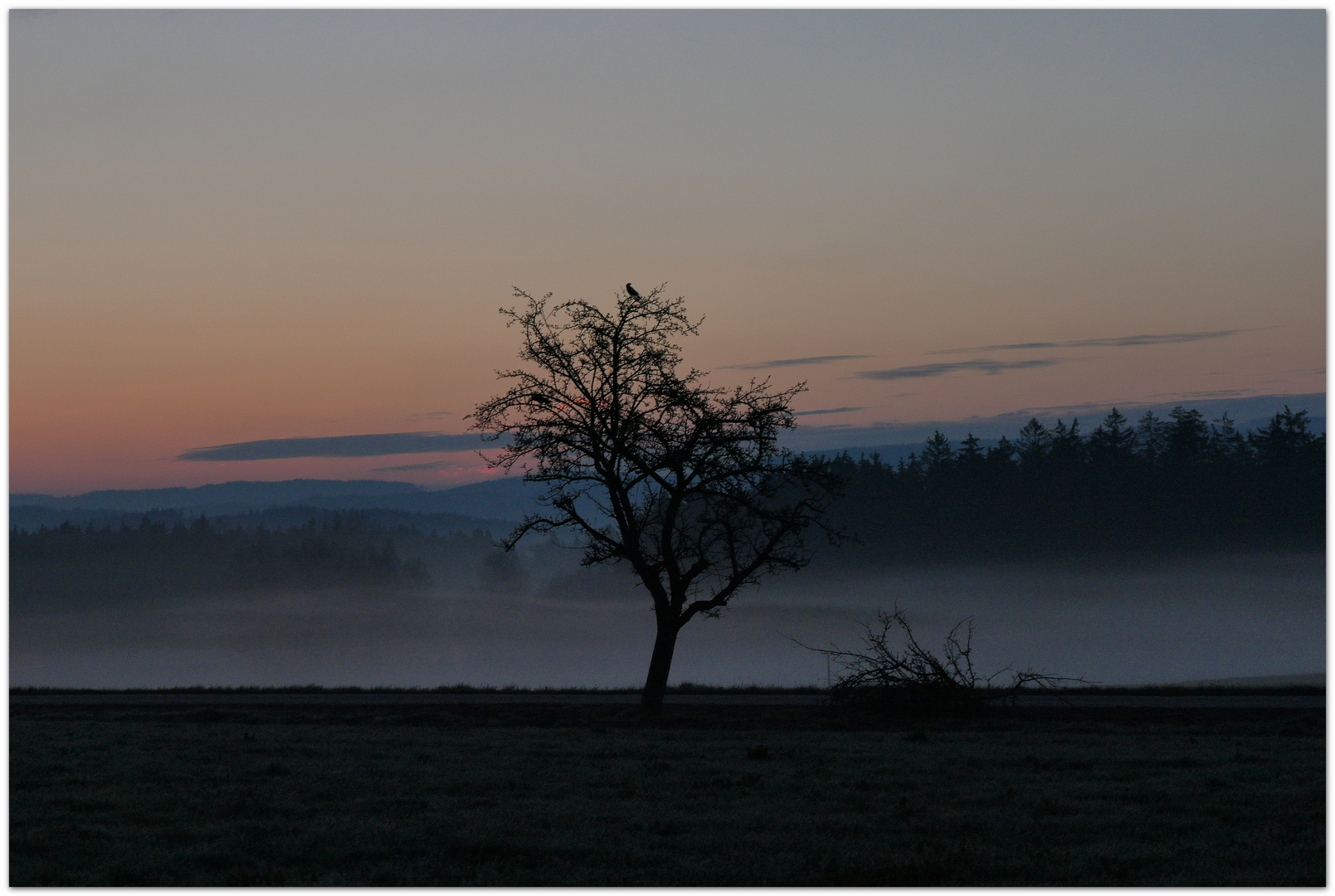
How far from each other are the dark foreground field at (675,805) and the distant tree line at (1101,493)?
262 ft

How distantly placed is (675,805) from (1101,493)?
346ft

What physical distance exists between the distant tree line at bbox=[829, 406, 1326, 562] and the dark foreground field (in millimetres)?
79845

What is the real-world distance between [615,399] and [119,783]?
39.2 feet

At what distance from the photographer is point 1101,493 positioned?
364 ft

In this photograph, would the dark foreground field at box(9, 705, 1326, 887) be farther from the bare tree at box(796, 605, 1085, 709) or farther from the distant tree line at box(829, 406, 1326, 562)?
the distant tree line at box(829, 406, 1326, 562)

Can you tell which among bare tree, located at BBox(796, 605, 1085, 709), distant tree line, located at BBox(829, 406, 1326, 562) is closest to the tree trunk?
bare tree, located at BBox(796, 605, 1085, 709)

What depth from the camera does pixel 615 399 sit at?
24.0m

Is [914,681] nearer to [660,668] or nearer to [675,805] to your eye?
[660,668]

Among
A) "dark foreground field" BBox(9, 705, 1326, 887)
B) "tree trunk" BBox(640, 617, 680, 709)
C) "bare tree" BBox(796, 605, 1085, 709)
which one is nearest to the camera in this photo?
"dark foreground field" BBox(9, 705, 1326, 887)

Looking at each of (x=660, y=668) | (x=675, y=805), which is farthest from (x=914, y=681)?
(x=675, y=805)

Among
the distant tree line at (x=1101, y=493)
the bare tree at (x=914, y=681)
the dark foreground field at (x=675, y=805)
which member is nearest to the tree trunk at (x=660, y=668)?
the dark foreground field at (x=675, y=805)

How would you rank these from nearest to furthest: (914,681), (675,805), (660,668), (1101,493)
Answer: (675,805) → (914,681) → (660,668) → (1101,493)

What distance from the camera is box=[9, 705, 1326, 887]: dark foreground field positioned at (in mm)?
10719

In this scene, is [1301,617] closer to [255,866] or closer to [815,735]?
[815,735]
